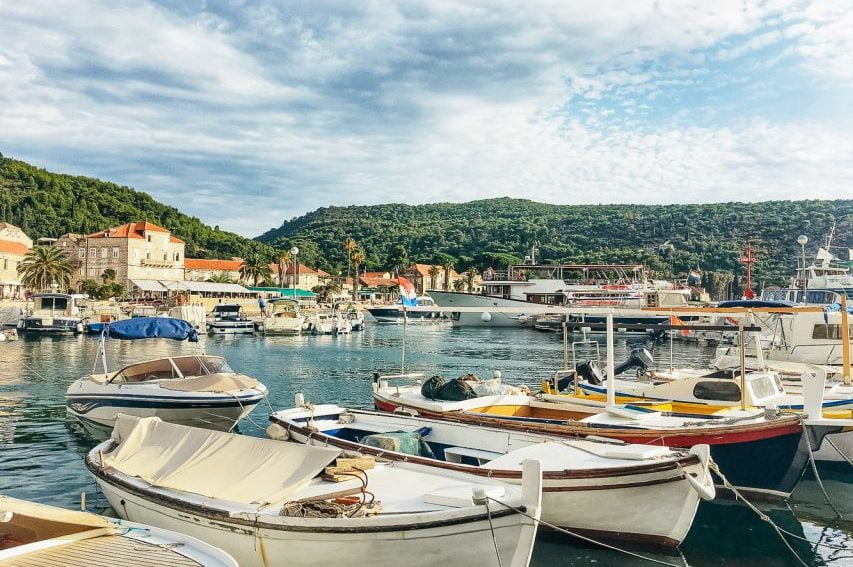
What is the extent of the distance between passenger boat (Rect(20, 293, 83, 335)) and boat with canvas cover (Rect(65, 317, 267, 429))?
161ft

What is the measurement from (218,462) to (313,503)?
2008 millimetres

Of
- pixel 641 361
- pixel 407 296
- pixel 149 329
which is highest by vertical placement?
pixel 407 296

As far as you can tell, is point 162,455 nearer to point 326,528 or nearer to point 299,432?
point 299,432

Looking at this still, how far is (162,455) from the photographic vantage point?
10.2m

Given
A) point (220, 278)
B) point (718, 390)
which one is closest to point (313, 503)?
point (718, 390)

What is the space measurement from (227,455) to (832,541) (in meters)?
9.87

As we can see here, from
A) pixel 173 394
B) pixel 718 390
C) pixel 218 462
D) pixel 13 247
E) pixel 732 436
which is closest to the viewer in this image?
pixel 218 462

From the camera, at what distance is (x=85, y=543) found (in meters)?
6.84

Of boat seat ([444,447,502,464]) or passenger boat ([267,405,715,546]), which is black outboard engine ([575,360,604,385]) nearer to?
boat seat ([444,447,502,464])

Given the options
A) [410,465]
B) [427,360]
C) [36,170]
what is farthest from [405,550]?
[36,170]

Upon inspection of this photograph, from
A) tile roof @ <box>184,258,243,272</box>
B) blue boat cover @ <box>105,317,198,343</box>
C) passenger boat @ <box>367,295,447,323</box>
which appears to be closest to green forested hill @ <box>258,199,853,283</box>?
tile roof @ <box>184,258,243,272</box>

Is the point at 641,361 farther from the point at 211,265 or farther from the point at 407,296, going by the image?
the point at 211,265

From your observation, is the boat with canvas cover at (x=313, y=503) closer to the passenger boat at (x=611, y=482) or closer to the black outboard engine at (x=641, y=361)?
the passenger boat at (x=611, y=482)

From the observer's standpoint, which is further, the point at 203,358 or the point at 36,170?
the point at 36,170
